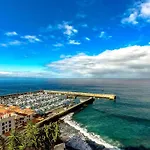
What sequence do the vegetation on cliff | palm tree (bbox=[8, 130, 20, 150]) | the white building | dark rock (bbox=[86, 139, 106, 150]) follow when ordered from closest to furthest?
palm tree (bbox=[8, 130, 20, 150])
the vegetation on cliff
dark rock (bbox=[86, 139, 106, 150])
the white building

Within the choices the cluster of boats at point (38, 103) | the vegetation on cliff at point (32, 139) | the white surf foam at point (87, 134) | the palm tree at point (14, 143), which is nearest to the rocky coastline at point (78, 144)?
the white surf foam at point (87, 134)

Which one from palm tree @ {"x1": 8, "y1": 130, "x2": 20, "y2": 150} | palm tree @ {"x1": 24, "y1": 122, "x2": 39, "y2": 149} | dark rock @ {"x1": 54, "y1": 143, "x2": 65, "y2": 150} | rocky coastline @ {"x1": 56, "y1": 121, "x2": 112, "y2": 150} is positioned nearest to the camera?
palm tree @ {"x1": 8, "y1": 130, "x2": 20, "y2": 150}

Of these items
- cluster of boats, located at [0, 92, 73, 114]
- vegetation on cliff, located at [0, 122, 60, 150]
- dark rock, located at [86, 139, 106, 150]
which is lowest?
dark rock, located at [86, 139, 106, 150]

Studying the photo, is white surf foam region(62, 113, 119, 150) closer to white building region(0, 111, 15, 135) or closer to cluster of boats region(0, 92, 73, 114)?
cluster of boats region(0, 92, 73, 114)

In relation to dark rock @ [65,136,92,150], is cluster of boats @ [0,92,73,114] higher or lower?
higher

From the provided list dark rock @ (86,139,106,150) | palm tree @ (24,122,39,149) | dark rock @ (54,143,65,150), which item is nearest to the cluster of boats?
dark rock @ (86,139,106,150)

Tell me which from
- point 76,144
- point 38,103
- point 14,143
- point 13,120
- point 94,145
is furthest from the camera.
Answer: point 38,103

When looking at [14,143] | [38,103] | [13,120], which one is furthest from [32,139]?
[38,103]

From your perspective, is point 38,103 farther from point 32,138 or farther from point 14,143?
point 14,143

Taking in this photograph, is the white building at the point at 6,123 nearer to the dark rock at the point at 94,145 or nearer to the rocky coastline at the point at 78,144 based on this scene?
the rocky coastline at the point at 78,144

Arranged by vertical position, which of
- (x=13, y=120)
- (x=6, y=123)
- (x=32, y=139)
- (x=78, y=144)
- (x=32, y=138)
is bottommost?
(x=78, y=144)

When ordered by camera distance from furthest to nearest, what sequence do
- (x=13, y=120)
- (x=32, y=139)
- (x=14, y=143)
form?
(x=13, y=120)
(x=32, y=139)
(x=14, y=143)
